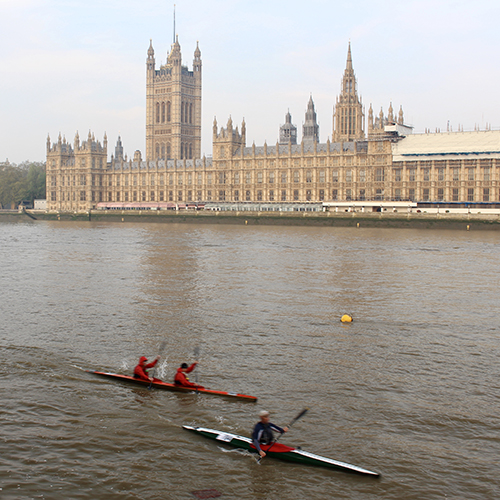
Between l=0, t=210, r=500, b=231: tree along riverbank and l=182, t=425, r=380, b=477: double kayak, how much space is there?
A: 3988 inches

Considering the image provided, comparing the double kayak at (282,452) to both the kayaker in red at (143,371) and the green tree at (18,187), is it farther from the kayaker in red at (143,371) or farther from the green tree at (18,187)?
the green tree at (18,187)

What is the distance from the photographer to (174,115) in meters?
192

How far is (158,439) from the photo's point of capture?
15.9m

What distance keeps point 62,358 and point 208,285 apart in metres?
17.7

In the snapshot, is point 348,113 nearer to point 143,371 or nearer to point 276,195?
point 276,195

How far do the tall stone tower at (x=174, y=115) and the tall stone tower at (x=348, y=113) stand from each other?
4903cm

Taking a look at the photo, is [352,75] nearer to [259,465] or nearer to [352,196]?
[352,196]

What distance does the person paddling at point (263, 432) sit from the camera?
49.4ft

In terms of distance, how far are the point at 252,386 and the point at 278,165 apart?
12763 centimetres

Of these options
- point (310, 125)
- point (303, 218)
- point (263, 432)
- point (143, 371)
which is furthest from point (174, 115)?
point (263, 432)

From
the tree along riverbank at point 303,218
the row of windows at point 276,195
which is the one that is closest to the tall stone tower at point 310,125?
the row of windows at point 276,195

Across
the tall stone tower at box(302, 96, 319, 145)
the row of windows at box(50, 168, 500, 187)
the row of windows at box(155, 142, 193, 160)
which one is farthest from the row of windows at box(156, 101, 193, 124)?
the tall stone tower at box(302, 96, 319, 145)

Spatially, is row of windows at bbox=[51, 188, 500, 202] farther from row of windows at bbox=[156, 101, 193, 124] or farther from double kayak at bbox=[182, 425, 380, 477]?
double kayak at bbox=[182, 425, 380, 477]

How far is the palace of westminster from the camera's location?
12294 cm
